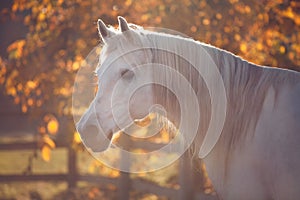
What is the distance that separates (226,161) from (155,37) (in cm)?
80

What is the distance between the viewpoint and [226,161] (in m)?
2.81

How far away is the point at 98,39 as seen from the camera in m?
5.05

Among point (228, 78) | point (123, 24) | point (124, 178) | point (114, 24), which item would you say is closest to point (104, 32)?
point (123, 24)

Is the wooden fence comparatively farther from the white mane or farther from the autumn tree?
the autumn tree

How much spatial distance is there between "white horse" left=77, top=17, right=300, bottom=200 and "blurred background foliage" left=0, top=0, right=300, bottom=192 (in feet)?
6.19

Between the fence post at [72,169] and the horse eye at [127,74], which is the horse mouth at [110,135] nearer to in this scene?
the horse eye at [127,74]

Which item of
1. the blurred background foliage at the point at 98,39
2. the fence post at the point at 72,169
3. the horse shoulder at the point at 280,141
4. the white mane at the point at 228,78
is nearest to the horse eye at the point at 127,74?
the white mane at the point at 228,78

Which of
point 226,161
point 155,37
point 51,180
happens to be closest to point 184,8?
point 155,37

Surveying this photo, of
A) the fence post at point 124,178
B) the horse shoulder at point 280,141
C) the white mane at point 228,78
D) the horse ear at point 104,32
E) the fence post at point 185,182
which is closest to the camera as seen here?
the horse shoulder at point 280,141

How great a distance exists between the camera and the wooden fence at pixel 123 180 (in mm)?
5211

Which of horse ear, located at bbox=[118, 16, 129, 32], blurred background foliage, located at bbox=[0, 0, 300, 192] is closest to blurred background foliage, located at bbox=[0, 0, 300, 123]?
blurred background foliage, located at bbox=[0, 0, 300, 192]

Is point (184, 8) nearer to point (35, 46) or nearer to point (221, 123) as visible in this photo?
point (35, 46)

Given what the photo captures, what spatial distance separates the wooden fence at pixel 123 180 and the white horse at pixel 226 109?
916 millimetres

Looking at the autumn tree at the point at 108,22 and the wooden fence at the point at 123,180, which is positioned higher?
the autumn tree at the point at 108,22
